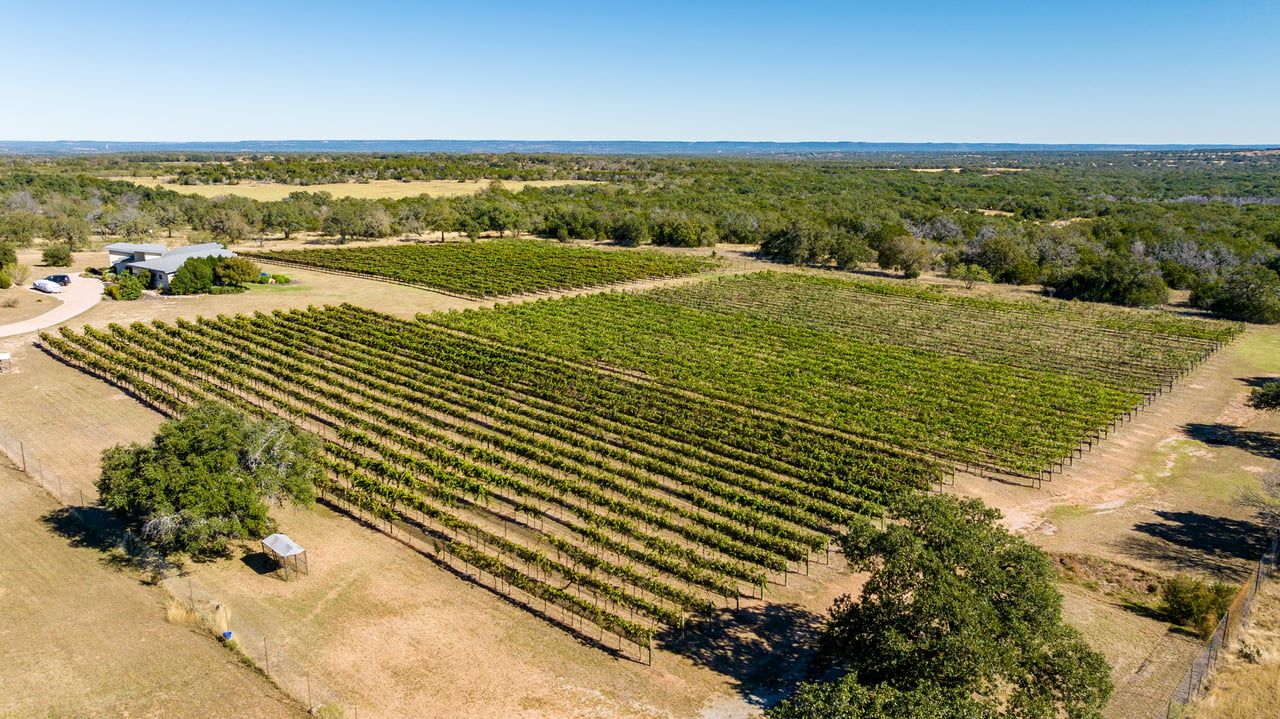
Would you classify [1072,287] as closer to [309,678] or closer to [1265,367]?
[1265,367]

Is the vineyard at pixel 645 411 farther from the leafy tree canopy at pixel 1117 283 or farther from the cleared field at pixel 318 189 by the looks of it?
the cleared field at pixel 318 189

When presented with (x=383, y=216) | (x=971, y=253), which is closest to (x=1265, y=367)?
(x=971, y=253)

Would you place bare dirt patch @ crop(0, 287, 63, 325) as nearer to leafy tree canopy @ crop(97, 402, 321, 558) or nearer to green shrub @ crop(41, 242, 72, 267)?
green shrub @ crop(41, 242, 72, 267)

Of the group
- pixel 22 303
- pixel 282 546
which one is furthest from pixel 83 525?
pixel 22 303

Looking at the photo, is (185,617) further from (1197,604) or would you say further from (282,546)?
(1197,604)

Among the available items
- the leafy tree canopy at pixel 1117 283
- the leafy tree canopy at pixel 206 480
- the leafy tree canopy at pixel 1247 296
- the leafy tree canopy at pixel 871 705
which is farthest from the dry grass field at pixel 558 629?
the leafy tree canopy at pixel 1117 283

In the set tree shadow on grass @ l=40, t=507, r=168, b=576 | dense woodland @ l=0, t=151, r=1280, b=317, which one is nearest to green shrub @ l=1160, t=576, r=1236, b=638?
tree shadow on grass @ l=40, t=507, r=168, b=576
